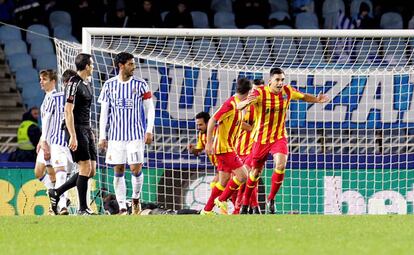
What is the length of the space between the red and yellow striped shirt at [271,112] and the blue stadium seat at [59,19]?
10.4 meters

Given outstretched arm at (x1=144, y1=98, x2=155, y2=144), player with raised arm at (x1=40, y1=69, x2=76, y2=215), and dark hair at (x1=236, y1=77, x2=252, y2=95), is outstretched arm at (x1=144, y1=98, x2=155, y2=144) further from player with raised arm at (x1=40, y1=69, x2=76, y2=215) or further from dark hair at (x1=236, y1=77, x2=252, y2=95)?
player with raised arm at (x1=40, y1=69, x2=76, y2=215)

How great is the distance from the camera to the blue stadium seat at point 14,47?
26.1 metres

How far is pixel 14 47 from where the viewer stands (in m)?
26.2

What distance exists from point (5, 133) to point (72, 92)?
922cm

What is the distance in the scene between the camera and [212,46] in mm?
21375

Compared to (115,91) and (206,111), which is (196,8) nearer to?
(206,111)

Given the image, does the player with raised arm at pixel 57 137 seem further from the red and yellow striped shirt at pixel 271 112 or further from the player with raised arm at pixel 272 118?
the red and yellow striped shirt at pixel 271 112

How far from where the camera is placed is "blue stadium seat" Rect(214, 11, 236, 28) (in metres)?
26.9

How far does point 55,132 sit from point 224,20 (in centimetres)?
964

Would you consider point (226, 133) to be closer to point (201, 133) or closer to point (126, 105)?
point (126, 105)

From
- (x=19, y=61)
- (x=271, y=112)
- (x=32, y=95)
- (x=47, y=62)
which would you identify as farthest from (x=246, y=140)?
(x=19, y=61)

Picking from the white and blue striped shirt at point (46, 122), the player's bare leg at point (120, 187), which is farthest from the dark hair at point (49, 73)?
the player's bare leg at point (120, 187)

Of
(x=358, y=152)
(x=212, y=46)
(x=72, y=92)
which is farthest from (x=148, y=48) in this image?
(x=72, y=92)

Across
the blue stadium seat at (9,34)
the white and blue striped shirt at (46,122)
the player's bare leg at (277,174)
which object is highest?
the blue stadium seat at (9,34)
